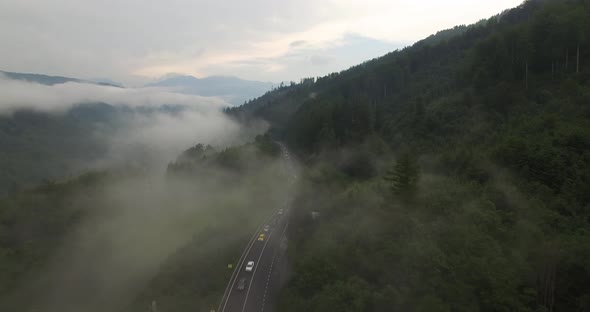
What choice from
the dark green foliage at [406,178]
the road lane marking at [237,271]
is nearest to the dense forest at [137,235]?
the road lane marking at [237,271]

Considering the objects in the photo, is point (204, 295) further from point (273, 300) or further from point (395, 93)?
point (395, 93)

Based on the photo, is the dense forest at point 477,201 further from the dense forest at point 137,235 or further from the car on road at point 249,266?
the dense forest at point 137,235

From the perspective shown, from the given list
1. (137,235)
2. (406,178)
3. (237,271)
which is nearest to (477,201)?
(406,178)

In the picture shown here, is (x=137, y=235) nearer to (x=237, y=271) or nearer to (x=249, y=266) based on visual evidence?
(x=237, y=271)

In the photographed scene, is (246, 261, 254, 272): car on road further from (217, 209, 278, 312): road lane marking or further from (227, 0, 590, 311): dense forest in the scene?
(227, 0, 590, 311): dense forest

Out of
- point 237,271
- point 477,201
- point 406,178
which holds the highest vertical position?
point 406,178

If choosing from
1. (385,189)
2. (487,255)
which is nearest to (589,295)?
(487,255)
